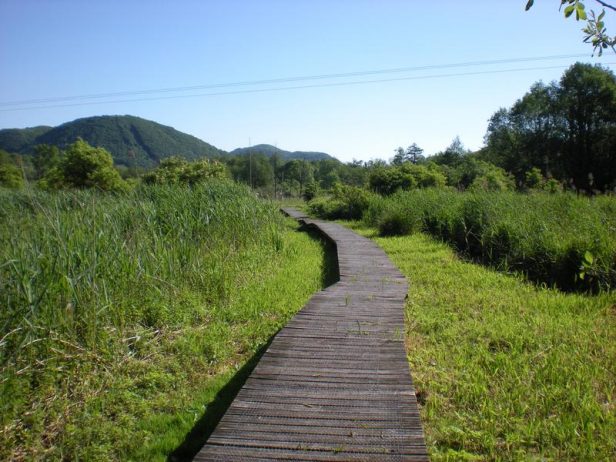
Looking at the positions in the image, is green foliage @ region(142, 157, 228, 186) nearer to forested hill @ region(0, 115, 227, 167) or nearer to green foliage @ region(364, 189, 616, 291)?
green foliage @ region(364, 189, 616, 291)

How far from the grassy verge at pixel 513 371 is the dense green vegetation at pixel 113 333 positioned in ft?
5.45

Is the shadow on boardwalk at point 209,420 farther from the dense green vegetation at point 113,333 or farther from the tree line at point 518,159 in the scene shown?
the tree line at point 518,159

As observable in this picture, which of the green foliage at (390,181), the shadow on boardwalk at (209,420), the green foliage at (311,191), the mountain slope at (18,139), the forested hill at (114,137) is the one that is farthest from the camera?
the forested hill at (114,137)

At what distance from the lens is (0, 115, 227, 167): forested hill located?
82125 mm

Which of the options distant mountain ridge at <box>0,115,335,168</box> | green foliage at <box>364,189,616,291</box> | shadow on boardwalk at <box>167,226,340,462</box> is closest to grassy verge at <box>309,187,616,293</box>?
green foliage at <box>364,189,616,291</box>

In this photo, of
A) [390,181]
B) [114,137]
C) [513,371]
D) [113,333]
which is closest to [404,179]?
[390,181]

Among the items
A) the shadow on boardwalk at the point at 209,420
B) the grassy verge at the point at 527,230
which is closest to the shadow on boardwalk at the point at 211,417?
the shadow on boardwalk at the point at 209,420

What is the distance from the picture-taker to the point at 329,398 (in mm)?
2861

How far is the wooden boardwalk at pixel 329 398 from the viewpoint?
91.0 inches

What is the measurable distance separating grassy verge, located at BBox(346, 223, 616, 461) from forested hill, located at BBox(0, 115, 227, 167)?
75908 mm

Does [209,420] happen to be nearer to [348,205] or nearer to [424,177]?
[348,205]

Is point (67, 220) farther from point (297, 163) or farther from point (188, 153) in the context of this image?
point (188, 153)

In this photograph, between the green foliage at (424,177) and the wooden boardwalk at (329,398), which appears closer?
the wooden boardwalk at (329,398)

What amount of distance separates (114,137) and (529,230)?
96.7 metres
